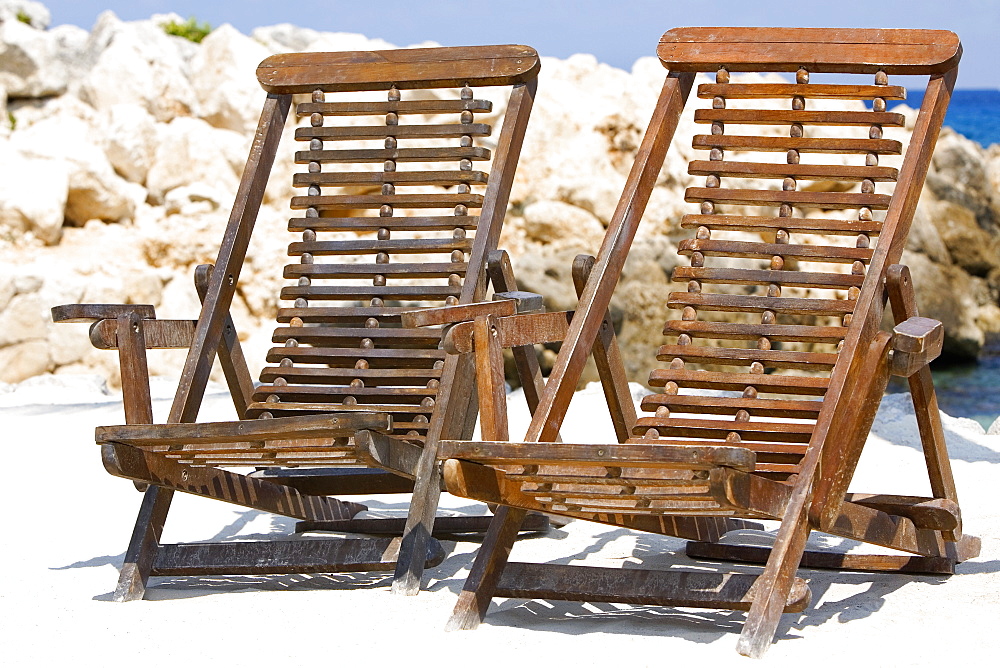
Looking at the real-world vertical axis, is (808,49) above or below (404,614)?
above

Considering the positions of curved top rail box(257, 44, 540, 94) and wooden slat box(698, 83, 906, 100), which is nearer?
wooden slat box(698, 83, 906, 100)

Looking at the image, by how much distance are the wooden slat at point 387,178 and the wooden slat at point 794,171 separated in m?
0.81

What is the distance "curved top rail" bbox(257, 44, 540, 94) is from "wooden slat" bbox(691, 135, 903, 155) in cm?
69

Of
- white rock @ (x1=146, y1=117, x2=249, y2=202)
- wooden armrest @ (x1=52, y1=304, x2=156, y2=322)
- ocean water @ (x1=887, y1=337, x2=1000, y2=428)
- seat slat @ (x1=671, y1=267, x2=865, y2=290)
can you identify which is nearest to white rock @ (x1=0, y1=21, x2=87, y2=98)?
white rock @ (x1=146, y1=117, x2=249, y2=202)

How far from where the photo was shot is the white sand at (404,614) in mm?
2680

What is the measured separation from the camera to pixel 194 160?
15195mm

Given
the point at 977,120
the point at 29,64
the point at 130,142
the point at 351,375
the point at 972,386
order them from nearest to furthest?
1. the point at 351,375
2. the point at 130,142
3. the point at 972,386
4. the point at 29,64
5. the point at 977,120

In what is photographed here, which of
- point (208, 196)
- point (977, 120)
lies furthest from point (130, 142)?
point (977, 120)

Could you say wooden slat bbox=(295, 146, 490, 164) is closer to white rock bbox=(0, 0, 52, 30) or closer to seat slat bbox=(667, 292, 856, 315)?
seat slat bbox=(667, 292, 856, 315)

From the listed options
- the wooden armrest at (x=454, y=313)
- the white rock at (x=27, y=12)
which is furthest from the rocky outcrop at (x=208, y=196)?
the wooden armrest at (x=454, y=313)

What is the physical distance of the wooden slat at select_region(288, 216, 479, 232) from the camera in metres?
4.08

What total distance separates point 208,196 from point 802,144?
38.0 feet

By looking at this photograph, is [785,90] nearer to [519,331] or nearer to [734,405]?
[734,405]

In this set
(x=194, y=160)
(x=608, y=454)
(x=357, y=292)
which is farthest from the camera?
(x=194, y=160)
